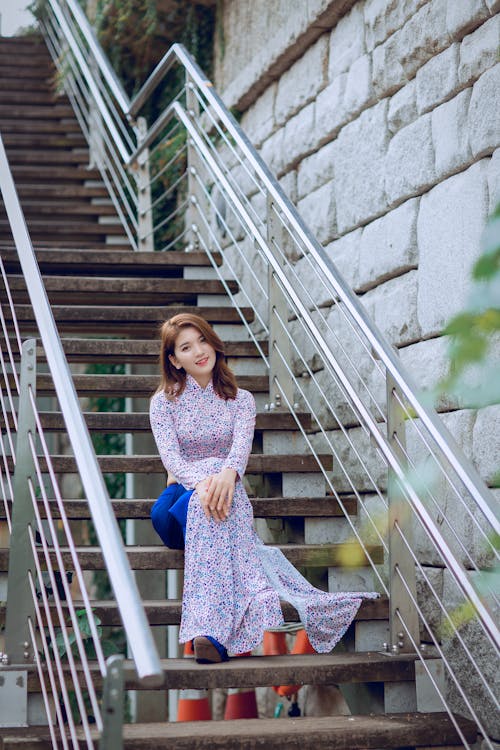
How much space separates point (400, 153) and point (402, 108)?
0.17 m

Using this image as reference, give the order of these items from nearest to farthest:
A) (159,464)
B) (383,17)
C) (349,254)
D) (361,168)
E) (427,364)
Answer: (427,364) → (159,464) → (383,17) → (361,168) → (349,254)

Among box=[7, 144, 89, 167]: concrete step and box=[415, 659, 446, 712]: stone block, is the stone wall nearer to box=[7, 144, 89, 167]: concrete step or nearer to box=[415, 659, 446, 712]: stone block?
box=[415, 659, 446, 712]: stone block

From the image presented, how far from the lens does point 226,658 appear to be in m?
2.92

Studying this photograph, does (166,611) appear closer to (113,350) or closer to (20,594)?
(20,594)

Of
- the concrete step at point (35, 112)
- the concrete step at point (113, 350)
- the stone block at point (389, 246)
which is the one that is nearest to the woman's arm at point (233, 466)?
Answer: the stone block at point (389, 246)

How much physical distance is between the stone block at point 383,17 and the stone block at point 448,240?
29.7 inches

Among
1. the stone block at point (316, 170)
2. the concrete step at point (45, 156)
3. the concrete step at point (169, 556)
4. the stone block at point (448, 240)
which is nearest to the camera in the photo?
the stone block at point (448, 240)

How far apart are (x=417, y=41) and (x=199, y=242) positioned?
2.10 m

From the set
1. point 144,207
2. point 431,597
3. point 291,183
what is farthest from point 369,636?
point 144,207

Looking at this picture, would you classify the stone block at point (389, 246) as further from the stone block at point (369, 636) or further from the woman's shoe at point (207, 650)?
the woman's shoe at point (207, 650)

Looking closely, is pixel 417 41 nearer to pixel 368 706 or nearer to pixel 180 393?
pixel 180 393

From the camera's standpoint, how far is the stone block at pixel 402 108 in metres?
3.64

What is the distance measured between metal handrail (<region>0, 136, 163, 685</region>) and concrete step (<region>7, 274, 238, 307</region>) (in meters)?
1.73

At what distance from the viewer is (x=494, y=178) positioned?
9.86 feet
